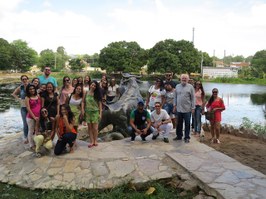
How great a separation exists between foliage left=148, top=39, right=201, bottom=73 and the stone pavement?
37.5 metres

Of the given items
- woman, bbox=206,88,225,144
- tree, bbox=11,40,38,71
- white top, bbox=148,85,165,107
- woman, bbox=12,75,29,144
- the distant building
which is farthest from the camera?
the distant building

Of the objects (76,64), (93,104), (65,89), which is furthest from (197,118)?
(76,64)

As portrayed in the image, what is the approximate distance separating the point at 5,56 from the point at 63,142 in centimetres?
4681

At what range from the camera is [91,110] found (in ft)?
20.3

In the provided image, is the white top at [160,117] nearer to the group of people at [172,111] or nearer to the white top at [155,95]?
the group of people at [172,111]

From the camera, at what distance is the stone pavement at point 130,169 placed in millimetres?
4821

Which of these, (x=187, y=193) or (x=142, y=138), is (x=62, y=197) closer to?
(x=187, y=193)

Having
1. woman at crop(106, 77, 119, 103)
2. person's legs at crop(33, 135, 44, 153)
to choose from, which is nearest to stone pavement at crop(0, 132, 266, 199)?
person's legs at crop(33, 135, 44, 153)

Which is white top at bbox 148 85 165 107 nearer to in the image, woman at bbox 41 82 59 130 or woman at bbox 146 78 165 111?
woman at bbox 146 78 165 111

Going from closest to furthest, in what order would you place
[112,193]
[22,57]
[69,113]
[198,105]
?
[112,193] → [69,113] → [198,105] → [22,57]

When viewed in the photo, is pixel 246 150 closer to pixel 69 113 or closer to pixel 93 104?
pixel 93 104

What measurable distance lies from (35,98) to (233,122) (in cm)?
1084

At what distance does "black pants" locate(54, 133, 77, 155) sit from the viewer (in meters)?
5.82

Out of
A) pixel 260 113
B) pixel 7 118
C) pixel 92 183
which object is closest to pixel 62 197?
pixel 92 183
